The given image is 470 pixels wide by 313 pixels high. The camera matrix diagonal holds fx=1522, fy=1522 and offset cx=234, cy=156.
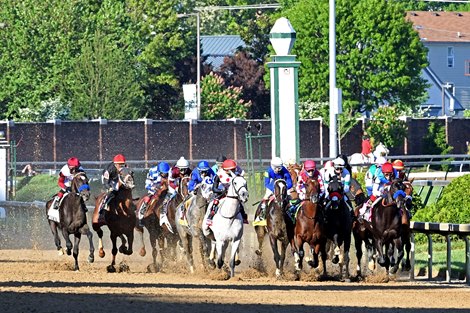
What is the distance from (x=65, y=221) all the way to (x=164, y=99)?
187ft

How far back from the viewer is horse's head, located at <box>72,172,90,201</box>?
26.4 meters

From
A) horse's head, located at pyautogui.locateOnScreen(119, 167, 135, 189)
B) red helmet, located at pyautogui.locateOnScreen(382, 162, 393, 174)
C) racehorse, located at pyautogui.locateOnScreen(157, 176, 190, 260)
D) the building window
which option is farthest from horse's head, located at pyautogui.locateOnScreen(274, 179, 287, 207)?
the building window

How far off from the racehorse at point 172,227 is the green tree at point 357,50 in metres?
52.3

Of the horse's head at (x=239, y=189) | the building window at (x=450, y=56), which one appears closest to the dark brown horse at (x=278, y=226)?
the horse's head at (x=239, y=189)

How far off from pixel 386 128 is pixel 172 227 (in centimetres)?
4499

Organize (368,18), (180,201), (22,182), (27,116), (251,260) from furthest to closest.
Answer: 1. (368,18)
2. (27,116)
3. (22,182)
4. (251,260)
5. (180,201)

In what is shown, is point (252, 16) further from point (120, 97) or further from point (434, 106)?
point (120, 97)

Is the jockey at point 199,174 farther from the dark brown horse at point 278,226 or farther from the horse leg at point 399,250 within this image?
the horse leg at point 399,250

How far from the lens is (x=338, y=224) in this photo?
25016 mm

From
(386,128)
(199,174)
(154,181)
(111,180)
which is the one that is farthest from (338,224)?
(386,128)

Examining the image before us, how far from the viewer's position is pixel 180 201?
1059 inches

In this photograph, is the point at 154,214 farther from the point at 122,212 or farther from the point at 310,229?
the point at 310,229

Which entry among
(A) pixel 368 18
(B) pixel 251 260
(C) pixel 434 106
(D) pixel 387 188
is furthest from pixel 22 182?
(C) pixel 434 106

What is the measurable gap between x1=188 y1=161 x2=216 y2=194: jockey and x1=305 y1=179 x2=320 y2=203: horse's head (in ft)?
6.74
